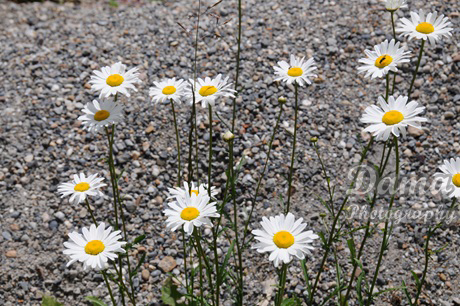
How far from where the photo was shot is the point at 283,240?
5.40 feet

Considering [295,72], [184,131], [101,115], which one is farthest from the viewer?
[184,131]

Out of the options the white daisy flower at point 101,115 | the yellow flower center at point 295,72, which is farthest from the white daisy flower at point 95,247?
the yellow flower center at point 295,72

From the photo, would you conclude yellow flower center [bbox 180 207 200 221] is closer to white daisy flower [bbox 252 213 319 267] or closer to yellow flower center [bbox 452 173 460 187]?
white daisy flower [bbox 252 213 319 267]

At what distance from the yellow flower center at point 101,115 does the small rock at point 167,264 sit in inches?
47.0

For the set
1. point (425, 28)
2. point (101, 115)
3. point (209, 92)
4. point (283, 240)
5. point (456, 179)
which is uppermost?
point (425, 28)

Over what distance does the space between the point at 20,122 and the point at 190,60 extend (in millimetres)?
1219

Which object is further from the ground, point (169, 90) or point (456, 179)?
point (169, 90)

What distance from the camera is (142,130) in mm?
3543

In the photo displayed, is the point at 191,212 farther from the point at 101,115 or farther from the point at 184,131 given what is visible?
the point at 184,131

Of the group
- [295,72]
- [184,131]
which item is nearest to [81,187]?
[295,72]

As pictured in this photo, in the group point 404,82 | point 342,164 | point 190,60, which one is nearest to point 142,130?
point 190,60

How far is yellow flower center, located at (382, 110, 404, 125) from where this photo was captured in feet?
5.76

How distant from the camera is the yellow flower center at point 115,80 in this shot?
1999mm

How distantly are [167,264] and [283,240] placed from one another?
1381mm
